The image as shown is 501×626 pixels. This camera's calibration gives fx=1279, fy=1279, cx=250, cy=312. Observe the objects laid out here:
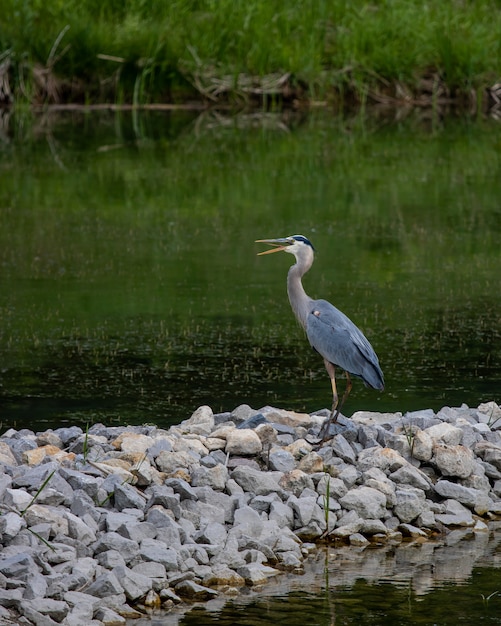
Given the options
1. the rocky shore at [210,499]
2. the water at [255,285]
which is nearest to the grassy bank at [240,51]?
the water at [255,285]

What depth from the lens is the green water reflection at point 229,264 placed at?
7848mm

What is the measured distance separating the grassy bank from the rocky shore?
1505 centimetres

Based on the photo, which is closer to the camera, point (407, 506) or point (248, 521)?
point (248, 521)

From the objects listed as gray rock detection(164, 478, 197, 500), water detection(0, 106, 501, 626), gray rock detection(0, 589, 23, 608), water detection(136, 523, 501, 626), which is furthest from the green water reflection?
gray rock detection(0, 589, 23, 608)

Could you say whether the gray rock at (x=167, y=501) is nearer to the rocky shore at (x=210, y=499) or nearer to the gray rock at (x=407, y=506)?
the rocky shore at (x=210, y=499)

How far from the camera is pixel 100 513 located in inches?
213

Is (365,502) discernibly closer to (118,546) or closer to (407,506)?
(407,506)

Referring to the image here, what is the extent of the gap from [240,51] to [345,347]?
1537 centimetres

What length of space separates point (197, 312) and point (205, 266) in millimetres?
1620

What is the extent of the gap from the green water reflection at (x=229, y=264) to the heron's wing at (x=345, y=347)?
0.90 m

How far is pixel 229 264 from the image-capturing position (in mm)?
11156

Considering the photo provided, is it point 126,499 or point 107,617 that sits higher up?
point 126,499

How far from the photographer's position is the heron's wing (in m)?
6.40

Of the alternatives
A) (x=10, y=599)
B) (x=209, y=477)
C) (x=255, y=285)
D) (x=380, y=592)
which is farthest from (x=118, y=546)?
(x=255, y=285)
